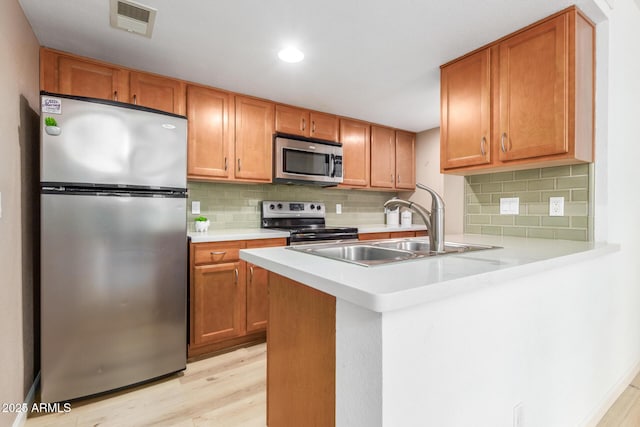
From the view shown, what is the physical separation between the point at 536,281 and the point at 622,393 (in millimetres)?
1400

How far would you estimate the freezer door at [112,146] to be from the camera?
1.69 meters

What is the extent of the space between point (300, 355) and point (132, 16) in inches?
76.4

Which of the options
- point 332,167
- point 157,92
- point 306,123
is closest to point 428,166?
point 332,167

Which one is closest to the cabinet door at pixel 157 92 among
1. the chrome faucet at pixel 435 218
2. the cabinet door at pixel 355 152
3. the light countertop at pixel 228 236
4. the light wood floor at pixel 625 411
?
the light countertop at pixel 228 236

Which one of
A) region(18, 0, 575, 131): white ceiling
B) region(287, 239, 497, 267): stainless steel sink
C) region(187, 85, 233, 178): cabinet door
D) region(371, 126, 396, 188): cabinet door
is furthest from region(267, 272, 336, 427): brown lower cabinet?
region(371, 126, 396, 188): cabinet door

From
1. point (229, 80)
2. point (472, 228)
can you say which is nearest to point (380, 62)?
point (229, 80)

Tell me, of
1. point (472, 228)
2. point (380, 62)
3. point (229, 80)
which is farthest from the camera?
point (229, 80)

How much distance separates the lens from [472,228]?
92.8 inches

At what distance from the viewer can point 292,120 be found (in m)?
3.10

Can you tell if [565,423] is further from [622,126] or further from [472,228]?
[622,126]

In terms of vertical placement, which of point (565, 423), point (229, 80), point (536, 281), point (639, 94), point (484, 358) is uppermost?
point (229, 80)

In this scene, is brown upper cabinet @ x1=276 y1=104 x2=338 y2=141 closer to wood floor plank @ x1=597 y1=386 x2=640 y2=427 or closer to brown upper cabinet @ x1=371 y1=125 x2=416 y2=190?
brown upper cabinet @ x1=371 y1=125 x2=416 y2=190

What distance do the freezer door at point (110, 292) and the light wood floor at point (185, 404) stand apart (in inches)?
3.4

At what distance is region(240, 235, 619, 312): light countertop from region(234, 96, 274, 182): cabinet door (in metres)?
1.68
